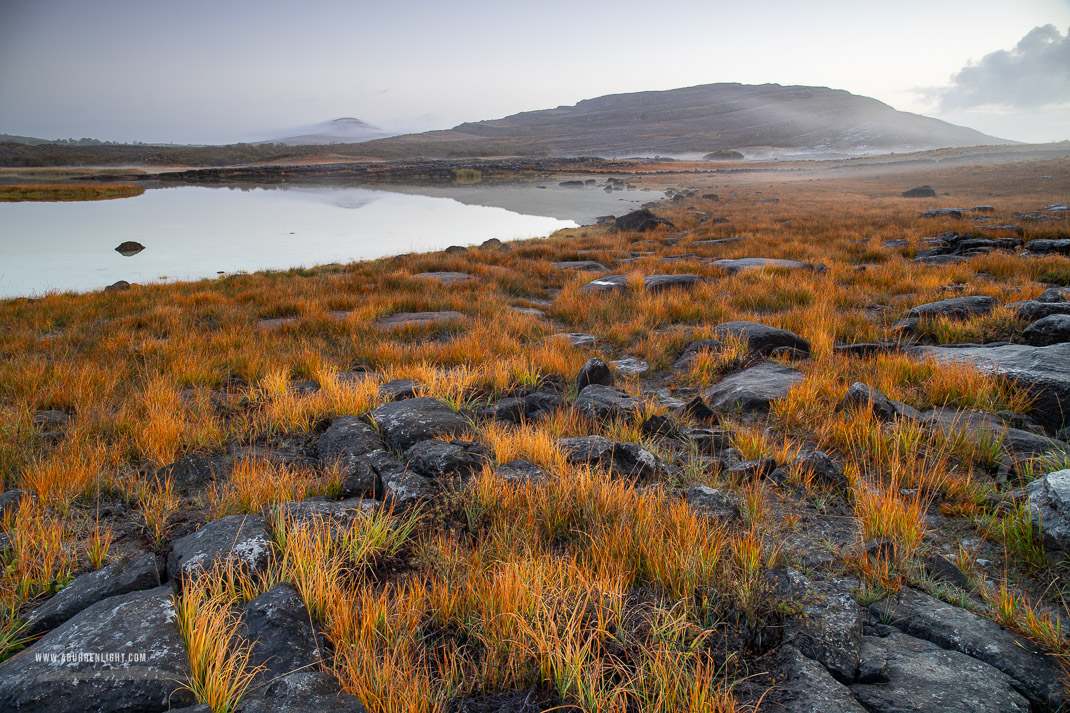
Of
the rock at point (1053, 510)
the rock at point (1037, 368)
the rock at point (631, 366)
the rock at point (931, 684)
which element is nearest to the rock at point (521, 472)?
the rock at point (931, 684)

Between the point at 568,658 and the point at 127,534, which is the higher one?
the point at 568,658

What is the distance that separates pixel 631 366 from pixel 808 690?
4.62 meters

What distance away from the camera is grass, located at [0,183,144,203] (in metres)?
31.6

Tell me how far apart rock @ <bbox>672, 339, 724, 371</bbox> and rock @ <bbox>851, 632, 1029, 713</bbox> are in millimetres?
4068

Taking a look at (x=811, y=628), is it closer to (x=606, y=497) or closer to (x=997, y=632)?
(x=997, y=632)

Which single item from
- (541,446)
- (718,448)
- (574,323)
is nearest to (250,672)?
(541,446)

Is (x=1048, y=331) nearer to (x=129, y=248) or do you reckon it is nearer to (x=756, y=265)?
(x=756, y=265)

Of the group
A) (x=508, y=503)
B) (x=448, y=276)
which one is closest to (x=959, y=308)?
(x=508, y=503)

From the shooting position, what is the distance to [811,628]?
2.08 metres

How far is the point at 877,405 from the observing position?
4090 millimetres

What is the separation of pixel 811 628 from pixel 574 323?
22.2ft

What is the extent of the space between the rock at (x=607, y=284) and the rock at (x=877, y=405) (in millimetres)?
6082

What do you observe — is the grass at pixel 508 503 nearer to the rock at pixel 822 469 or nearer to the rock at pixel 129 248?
the rock at pixel 822 469

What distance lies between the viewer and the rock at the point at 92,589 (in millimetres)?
2158
